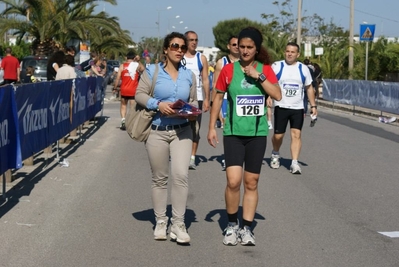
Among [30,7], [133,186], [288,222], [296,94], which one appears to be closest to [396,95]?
[296,94]

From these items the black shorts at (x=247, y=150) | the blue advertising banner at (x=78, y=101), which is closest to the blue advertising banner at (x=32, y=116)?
the blue advertising banner at (x=78, y=101)

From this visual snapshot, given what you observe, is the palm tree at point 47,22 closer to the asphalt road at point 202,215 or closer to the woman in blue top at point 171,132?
the asphalt road at point 202,215

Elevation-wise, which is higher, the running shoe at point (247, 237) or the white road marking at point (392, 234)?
the running shoe at point (247, 237)

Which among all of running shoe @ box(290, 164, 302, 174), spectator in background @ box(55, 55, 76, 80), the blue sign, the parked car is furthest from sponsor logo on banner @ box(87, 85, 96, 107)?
the parked car

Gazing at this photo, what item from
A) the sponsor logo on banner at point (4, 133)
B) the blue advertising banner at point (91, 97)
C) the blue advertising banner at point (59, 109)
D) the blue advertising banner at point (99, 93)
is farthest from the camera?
the blue advertising banner at point (99, 93)

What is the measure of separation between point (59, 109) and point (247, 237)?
22.1ft

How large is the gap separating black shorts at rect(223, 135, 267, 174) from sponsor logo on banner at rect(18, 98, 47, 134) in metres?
3.71

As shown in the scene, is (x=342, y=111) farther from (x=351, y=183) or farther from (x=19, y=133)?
(x=19, y=133)

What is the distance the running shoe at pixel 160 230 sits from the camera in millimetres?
7254

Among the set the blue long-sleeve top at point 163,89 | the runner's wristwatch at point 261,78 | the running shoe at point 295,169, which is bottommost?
the running shoe at point 295,169

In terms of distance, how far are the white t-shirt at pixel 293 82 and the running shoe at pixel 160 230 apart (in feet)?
15.9

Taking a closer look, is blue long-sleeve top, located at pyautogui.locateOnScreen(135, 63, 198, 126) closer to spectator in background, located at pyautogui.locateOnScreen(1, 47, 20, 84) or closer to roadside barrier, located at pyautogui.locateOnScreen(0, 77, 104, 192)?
roadside barrier, located at pyautogui.locateOnScreen(0, 77, 104, 192)

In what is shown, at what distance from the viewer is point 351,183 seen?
431 inches

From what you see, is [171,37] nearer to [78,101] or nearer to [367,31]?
[78,101]
